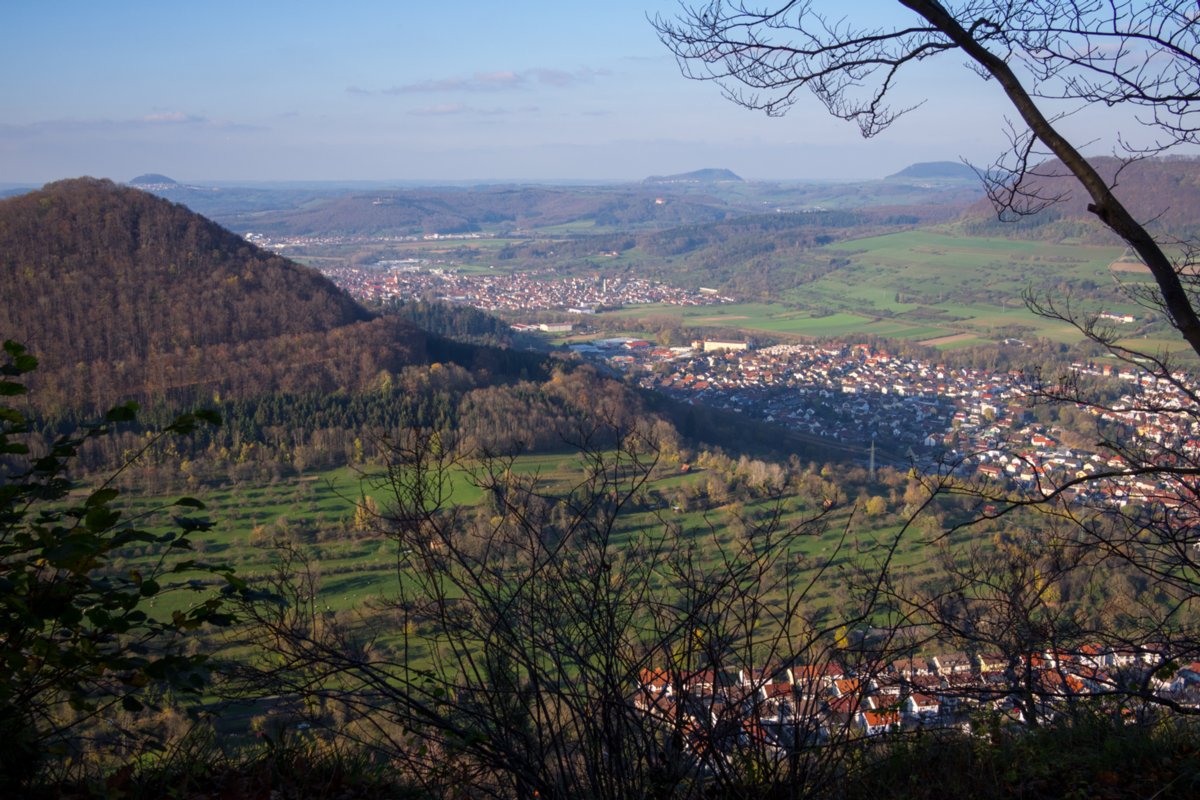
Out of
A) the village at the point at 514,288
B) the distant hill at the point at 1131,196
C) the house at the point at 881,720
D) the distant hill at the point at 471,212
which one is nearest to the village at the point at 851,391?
the distant hill at the point at 1131,196

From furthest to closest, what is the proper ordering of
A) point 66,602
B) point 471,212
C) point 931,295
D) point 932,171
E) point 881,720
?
point 932,171, point 471,212, point 931,295, point 881,720, point 66,602

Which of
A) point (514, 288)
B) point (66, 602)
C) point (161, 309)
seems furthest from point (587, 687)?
point (514, 288)

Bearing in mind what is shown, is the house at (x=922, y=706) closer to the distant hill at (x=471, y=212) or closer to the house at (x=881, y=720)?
the house at (x=881, y=720)

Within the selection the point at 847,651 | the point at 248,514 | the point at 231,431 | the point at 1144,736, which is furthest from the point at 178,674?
the point at 231,431

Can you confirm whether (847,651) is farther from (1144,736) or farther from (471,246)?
(471,246)

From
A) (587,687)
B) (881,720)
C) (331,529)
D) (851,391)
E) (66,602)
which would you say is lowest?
(851,391)

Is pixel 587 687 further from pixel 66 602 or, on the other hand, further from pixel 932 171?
pixel 932 171

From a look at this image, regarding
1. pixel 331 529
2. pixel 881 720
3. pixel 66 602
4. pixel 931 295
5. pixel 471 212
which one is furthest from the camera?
pixel 471 212

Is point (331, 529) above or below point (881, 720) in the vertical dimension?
below
